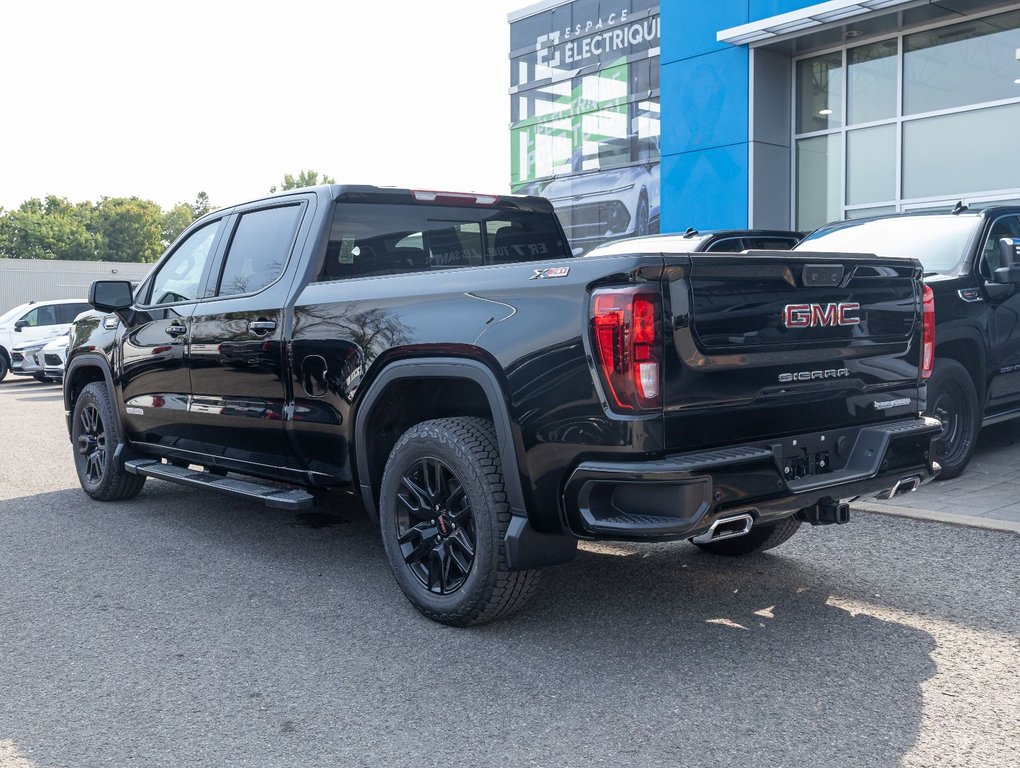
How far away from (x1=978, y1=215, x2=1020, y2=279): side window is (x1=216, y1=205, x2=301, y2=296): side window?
15.7 feet

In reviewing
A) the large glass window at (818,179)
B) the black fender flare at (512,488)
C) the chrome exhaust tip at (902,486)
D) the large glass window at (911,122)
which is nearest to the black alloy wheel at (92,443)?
the black fender flare at (512,488)

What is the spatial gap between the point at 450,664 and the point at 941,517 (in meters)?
3.37

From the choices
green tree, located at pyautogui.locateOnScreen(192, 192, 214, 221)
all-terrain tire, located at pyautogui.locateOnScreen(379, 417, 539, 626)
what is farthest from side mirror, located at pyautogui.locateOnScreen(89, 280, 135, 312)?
green tree, located at pyautogui.locateOnScreen(192, 192, 214, 221)

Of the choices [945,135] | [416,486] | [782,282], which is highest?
[945,135]

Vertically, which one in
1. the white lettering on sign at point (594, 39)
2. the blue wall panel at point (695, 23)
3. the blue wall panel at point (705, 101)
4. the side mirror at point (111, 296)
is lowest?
the side mirror at point (111, 296)

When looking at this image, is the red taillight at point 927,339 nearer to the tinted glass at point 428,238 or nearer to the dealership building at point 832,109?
the tinted glass at point 428,238

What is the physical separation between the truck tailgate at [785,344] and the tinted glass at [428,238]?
83.8 inches

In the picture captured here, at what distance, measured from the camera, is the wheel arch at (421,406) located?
3.79 meters

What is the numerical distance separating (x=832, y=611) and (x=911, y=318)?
128 cm

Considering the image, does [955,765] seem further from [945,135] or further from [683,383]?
[945,135]

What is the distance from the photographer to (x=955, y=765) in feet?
9.59

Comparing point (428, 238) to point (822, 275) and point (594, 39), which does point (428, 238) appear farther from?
point (594, 39)

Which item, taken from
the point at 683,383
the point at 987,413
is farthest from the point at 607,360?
the point at 987,413

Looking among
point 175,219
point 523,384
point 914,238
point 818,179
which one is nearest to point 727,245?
point 914,238
